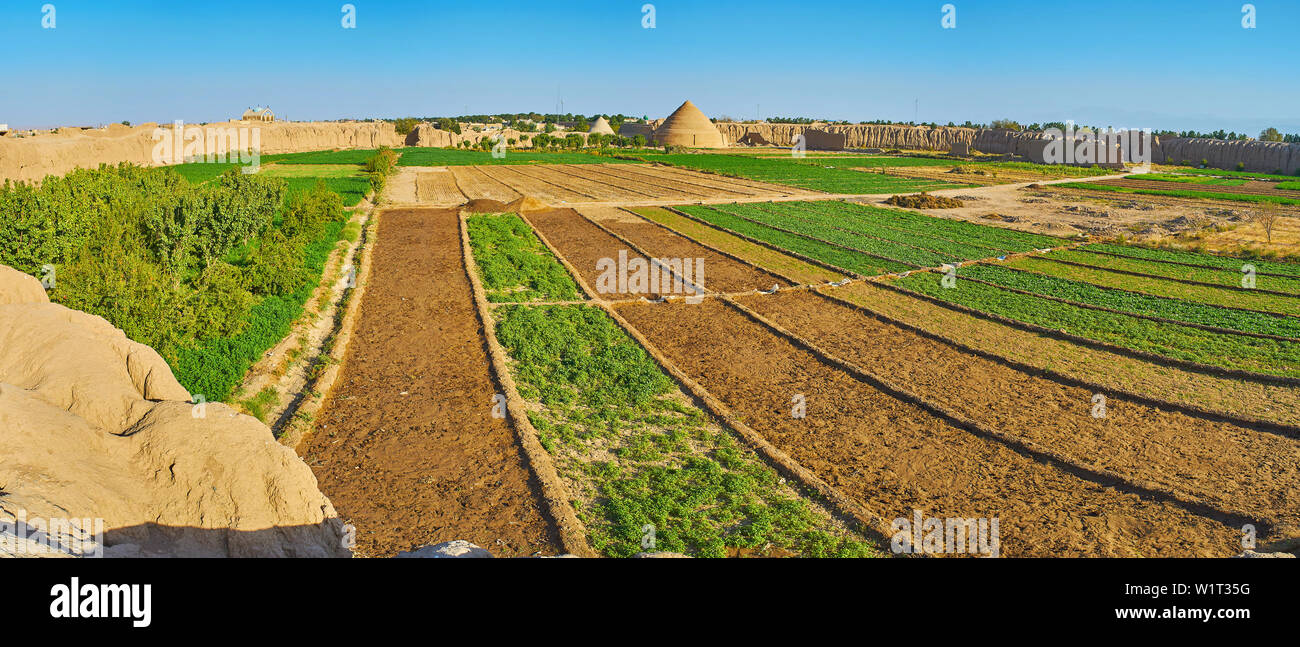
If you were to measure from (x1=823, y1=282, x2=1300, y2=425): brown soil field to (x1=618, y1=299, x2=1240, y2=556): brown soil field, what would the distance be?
3611 mm

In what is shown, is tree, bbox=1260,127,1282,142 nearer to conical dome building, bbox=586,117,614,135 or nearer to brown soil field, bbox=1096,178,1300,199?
brown soil field, bbox=1096,178,1300,199

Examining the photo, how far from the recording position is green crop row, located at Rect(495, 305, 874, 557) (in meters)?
7.53

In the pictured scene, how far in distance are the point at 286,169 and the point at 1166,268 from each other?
2284 inches

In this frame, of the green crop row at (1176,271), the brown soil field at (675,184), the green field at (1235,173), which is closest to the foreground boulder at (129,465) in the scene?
the green crop row at (1176,271)

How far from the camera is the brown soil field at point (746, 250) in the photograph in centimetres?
2092

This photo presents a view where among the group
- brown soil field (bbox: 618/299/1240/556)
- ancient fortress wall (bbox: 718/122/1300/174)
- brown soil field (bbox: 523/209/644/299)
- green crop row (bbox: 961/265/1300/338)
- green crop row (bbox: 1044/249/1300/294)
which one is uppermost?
ancient fortress wall (bbox: 718/122/1300/174)

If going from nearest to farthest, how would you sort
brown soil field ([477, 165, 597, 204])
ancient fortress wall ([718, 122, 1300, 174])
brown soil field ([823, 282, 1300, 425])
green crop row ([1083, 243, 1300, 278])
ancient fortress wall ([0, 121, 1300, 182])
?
brown soil field ([823, 282, 1300, 425]) < green crop row ([1083, 243, 1300, 278]) < ancient fortress wall ([0, 121, 1300, 182]) < brown soil field ([477, 165, 597, 204]) < ancient fortress wall ([718, 122, 1300, 174])

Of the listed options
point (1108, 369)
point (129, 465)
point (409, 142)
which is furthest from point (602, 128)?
point (129, 465)

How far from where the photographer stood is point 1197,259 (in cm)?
2338

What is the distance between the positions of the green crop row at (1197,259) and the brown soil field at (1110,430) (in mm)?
14157

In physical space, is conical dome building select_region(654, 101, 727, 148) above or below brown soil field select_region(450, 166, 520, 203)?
above

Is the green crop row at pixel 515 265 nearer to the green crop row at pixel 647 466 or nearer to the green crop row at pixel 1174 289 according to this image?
the green crop row at pixel 647 466

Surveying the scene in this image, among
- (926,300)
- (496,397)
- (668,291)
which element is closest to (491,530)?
(496,397)

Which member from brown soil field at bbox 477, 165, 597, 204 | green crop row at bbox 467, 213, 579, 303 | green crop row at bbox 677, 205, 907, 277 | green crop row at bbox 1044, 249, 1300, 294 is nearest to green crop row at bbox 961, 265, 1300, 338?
green crop row at bbox 677, 205, 907, 277
